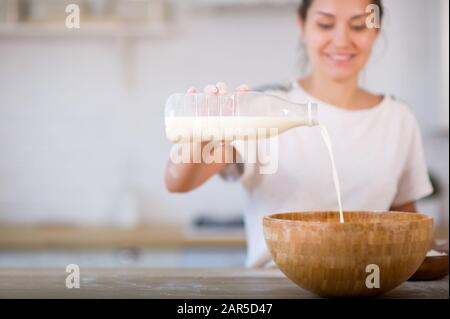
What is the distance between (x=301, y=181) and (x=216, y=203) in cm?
145

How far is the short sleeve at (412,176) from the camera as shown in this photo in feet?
5.32

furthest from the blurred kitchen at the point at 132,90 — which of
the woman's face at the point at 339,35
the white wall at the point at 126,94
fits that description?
the woman's face at the point at 339,35

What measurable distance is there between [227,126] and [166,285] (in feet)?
0.89

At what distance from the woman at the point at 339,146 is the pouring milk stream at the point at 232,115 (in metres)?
0.39

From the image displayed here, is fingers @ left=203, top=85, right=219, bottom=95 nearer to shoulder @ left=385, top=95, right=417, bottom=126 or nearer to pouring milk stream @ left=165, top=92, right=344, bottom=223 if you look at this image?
pouring milk stream @ left=165, top=92, right=344, bottom=223

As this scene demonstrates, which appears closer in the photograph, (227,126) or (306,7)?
→ (227,126)

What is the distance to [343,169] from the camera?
5.17 feet

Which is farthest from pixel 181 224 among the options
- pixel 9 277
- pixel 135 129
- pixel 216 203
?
pixel 9 277

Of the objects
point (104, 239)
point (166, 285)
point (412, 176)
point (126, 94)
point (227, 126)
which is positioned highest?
point (126, 94)

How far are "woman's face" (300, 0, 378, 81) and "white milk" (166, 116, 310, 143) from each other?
1.67 feet

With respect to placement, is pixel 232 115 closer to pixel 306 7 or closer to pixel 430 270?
pixel 430 270

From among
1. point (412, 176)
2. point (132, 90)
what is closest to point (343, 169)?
point (412, 176)

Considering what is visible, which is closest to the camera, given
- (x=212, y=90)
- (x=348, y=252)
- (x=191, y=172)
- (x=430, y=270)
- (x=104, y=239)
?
(x=348, y=252)
